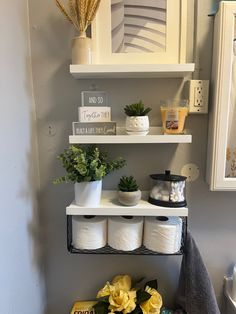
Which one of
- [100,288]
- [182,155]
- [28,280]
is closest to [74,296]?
[100,288]

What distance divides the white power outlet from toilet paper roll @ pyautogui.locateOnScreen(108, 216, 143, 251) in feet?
1.51

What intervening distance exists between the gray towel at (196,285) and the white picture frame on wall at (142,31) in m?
0.68

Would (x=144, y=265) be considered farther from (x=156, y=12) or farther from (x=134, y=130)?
(x=156, y=12)

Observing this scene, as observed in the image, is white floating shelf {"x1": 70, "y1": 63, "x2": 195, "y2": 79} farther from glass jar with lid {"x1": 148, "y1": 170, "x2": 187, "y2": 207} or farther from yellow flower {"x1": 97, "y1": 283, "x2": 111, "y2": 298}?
yellow flower {"x1": 97, "y1": 283, "x2": 111, "y2": 298}

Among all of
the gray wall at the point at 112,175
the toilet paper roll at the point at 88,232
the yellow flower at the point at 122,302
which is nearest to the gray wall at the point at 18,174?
the gray wall at the point at 112,175

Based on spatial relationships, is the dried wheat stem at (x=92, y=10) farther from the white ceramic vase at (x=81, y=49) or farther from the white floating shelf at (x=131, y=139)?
the white floating shelf at (x=131, y=139)

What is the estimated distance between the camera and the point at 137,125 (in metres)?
0.85

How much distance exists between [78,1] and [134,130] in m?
0.46

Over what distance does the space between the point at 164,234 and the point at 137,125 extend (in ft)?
1.29

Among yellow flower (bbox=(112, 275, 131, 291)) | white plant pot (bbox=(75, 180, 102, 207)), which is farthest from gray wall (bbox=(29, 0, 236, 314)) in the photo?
white plant pot (bbox=(75, 180, 102, 207))

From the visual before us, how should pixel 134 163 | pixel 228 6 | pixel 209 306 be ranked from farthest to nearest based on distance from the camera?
pixel 134 163 < pixel 209 306 < pixel 228 6

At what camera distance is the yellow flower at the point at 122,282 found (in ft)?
3.28

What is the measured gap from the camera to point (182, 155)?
989 millimetres

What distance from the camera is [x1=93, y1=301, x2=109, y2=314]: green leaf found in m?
0.96
